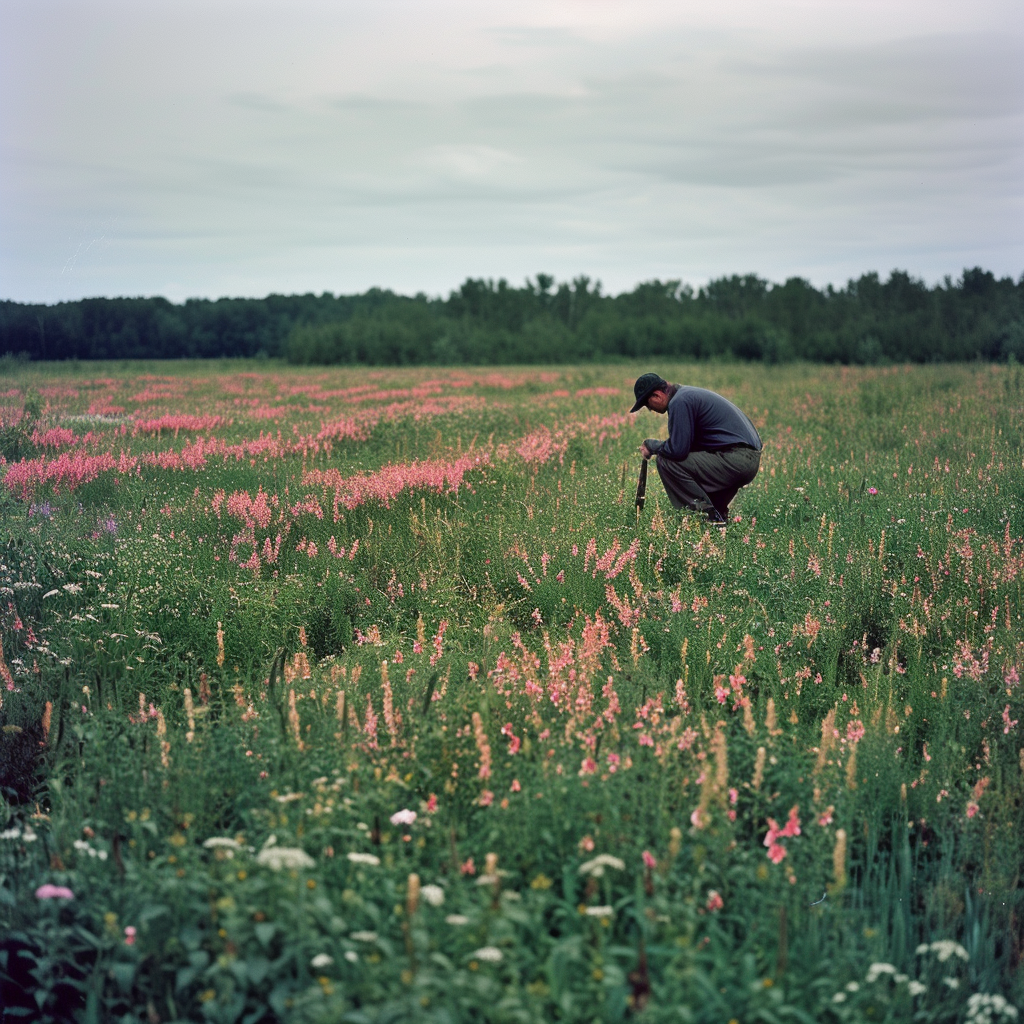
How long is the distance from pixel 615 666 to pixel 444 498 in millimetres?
4804

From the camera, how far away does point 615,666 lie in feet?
14.7

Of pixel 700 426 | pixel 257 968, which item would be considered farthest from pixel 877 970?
pixel 700 426

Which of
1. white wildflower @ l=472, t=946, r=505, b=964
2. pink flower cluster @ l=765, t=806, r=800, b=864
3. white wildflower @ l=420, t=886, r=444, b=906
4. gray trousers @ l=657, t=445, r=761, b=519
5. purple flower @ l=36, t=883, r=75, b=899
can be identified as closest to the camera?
white wildflower @ l=472, t=946, r=505, b=964

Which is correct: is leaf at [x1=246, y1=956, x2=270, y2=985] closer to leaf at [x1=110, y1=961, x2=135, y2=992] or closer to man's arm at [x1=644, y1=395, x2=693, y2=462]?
leaf at [x1=110, y1=961, x2=135, y2=992]

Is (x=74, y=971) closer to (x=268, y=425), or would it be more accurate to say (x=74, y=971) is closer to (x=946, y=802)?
(x=946, y=802)

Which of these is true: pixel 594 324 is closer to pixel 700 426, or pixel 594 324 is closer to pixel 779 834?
pixel 700 426

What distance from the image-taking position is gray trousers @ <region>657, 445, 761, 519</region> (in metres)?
8.15

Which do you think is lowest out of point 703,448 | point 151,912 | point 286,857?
point 151,912

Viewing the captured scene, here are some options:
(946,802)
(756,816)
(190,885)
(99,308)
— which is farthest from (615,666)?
(99,308)

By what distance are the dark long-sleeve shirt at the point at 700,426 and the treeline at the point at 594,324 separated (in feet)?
110

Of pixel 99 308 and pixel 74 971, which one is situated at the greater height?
pixel 99 308

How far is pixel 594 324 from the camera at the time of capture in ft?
289

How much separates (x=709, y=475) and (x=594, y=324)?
82187mm

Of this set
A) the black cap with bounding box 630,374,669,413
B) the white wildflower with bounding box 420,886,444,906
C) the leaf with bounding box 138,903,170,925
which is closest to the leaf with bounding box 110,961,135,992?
the leaf with bounding box 138,903,170,925
